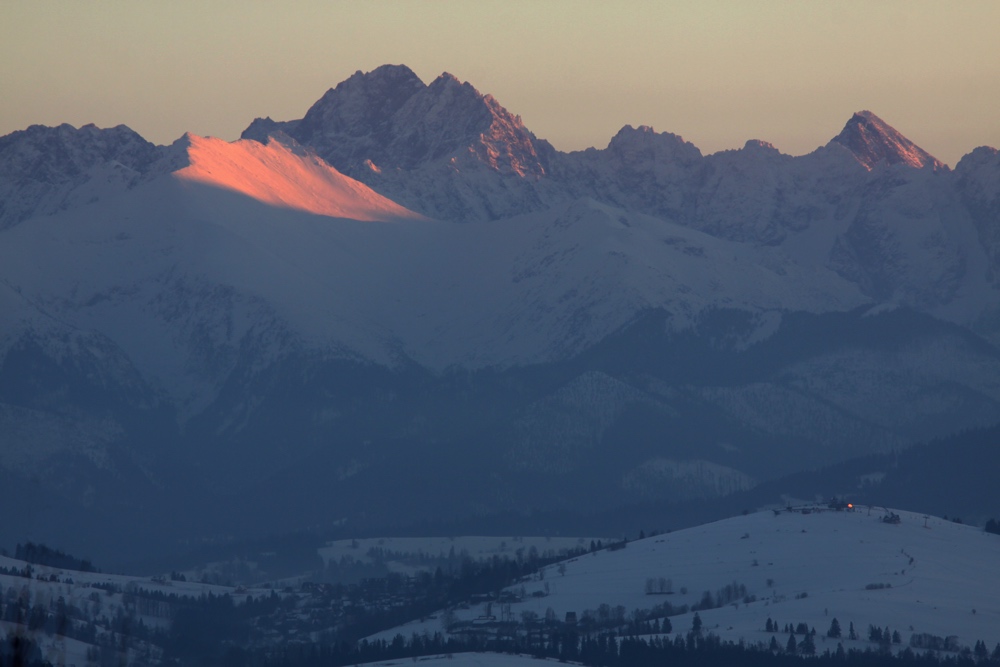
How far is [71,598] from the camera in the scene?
107 m

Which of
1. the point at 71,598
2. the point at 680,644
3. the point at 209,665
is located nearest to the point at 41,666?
the point at 71,598

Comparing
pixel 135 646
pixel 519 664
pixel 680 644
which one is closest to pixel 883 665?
pixel 680 644

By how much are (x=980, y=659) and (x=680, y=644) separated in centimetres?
2579

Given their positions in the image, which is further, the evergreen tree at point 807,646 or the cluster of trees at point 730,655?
the evergreen tree at point 807,646

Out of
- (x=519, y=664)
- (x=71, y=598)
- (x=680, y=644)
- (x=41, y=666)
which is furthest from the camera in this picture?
(x=680, y=644)

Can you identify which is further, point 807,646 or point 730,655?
point 807,646

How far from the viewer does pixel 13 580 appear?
655 ft

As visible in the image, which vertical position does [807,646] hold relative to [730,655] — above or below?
above

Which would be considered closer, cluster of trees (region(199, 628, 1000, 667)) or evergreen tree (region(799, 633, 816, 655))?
cluster of trees (region(199, 628, 1000, 667))

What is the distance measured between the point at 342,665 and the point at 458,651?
1052 centimetres

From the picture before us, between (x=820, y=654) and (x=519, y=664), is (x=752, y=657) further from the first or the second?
(x=519, y=664)

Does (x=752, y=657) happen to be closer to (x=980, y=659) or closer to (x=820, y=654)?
(x=820, y=654)

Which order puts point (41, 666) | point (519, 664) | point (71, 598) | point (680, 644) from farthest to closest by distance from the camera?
point (680, 644) < point (519, 664) < point (41, 666) < point (71, 598)

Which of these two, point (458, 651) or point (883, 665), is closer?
point (883, 665)
